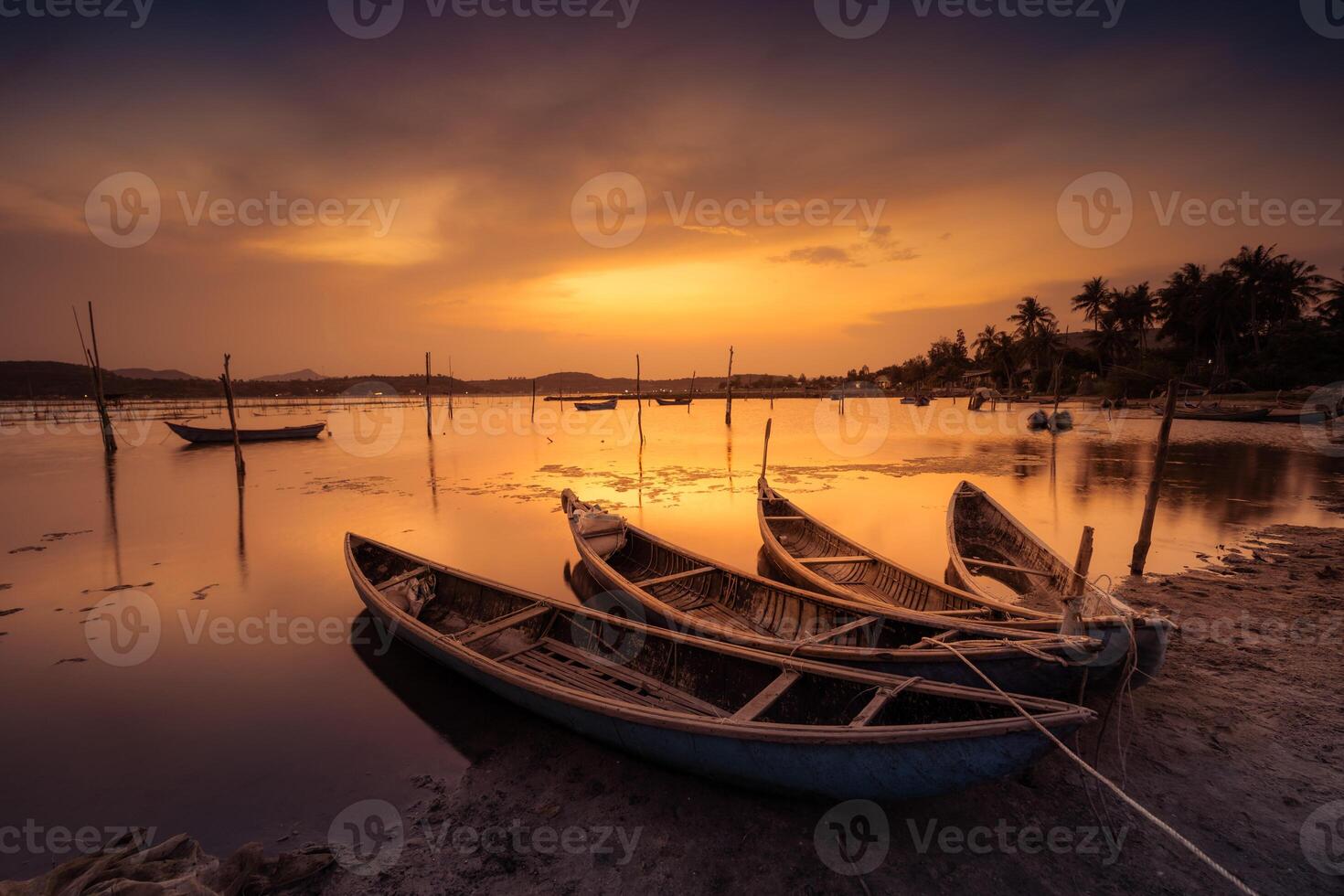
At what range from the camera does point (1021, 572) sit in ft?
27.3

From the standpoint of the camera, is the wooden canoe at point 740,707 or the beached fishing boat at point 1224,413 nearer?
the wooden canoe at point 740,707

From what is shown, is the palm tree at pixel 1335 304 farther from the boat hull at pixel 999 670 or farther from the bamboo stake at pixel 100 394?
the bamboo stake at pixel 100 394

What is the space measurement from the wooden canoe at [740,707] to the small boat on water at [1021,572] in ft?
6.09

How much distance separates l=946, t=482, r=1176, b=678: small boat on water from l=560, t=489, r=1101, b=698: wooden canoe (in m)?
0.60

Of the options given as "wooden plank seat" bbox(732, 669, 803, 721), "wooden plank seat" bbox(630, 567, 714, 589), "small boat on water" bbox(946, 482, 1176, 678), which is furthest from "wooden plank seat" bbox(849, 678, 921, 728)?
"wooden plank seat" bbox(630, 567, 714, 589)

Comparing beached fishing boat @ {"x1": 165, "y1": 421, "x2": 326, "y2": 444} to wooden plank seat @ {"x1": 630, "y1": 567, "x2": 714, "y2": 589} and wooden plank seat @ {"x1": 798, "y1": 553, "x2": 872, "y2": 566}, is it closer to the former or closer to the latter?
wooden plank seat @ {"x1": 630, "y1": 567, "x2": 714, "y2": 589}

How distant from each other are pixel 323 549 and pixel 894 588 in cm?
1235

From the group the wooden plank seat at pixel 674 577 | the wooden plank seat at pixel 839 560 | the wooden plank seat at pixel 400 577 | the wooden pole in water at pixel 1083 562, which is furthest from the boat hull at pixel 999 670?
the wooden plank seat at pixel 400 577

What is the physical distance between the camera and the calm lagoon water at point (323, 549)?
512 cm

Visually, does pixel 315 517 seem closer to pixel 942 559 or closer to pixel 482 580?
pixel 482 580

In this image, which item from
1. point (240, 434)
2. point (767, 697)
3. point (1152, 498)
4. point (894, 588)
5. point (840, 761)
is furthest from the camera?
point (240, 434)

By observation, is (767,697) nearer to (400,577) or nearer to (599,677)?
(599,677)

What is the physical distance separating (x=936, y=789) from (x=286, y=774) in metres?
5.77

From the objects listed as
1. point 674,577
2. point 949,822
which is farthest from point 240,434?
point 949,822
